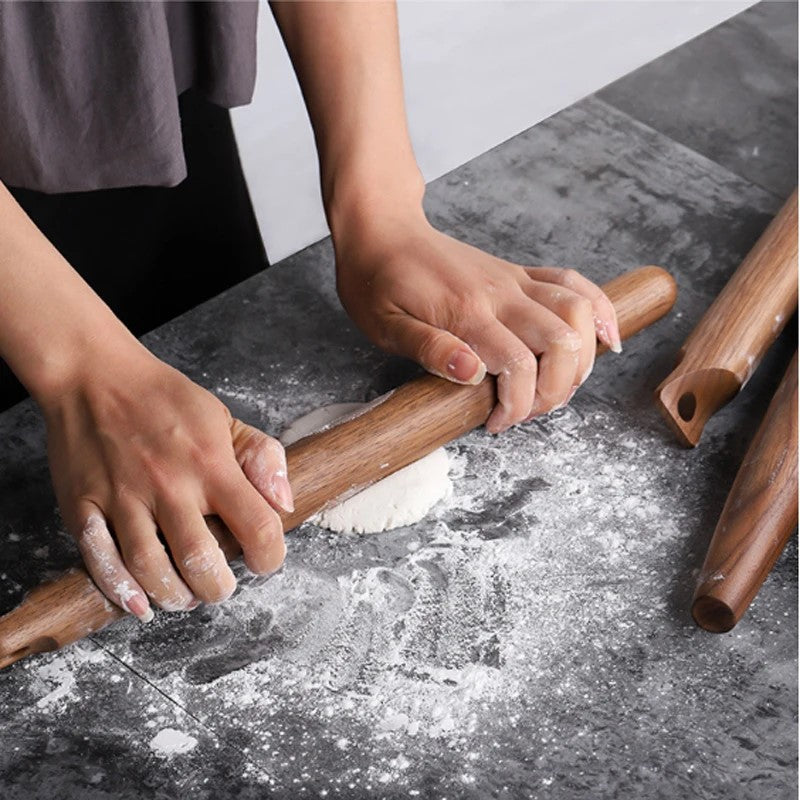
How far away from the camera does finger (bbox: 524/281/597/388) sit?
0.97m

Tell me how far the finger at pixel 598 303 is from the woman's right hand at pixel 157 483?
1.01 feet

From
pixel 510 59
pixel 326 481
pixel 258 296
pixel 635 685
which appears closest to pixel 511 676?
pixel 635 685

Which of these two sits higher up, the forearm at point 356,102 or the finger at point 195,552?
the forearm at point 356,102

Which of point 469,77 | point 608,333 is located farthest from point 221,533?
point 469,77

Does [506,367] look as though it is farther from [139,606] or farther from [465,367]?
[139,606]

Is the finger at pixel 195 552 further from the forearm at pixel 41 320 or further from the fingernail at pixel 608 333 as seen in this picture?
the fingernail at pixel 608 333

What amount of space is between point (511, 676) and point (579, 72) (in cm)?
199

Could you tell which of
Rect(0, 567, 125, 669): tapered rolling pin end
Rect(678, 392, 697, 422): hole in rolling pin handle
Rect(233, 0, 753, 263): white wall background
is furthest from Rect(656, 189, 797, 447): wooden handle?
Rect(233, 0, 753, 263): white wall background

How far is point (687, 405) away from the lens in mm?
1007

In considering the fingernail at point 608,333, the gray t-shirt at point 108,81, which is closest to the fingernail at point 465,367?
the fingernail at point 608,333

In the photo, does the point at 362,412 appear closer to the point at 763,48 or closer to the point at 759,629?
the point at 759,629

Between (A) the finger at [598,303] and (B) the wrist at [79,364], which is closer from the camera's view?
(B) the wrist at [79,364]

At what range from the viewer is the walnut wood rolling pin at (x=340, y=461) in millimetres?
793

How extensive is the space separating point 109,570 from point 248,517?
10 centimetres
